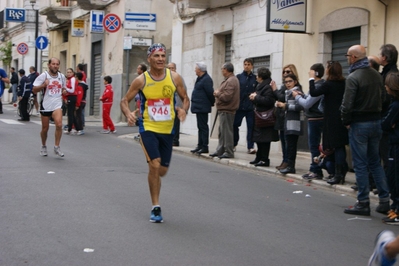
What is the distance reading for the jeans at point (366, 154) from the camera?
909 centimetres

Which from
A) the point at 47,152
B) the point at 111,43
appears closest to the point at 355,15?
the point at 47,152

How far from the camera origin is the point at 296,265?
6.29 metres

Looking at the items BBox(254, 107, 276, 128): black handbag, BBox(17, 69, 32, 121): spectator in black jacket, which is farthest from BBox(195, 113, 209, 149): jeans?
BBox(17, 69, 32, 121): spectator in black jacket

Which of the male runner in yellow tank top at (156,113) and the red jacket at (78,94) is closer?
the male runner in yellow tank top at (156,113)

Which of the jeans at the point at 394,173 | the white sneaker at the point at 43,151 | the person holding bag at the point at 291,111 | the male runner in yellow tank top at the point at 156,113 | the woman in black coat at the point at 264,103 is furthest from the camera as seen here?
the white sneaker at the point at 43,151

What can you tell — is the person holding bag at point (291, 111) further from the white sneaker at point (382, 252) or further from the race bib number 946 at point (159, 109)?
the white sneaker at point (382, 252)

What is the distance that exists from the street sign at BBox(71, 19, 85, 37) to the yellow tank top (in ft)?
82.9

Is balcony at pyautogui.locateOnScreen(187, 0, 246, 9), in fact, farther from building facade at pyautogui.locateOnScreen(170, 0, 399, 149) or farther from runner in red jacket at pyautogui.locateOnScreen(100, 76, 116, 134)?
runner in red jacket at pyautogui.locateOnScreen(100, 76, 116, 134)

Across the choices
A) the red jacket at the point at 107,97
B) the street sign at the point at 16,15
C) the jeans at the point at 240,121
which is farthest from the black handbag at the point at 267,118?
the street sign at the point at 16,15

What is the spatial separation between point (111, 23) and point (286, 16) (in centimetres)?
1194

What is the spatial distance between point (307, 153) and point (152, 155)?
8190 millimetres

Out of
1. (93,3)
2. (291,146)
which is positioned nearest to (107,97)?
(93,3)

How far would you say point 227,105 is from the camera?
48.7 feet

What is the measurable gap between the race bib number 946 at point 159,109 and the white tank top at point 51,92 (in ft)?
19.9
